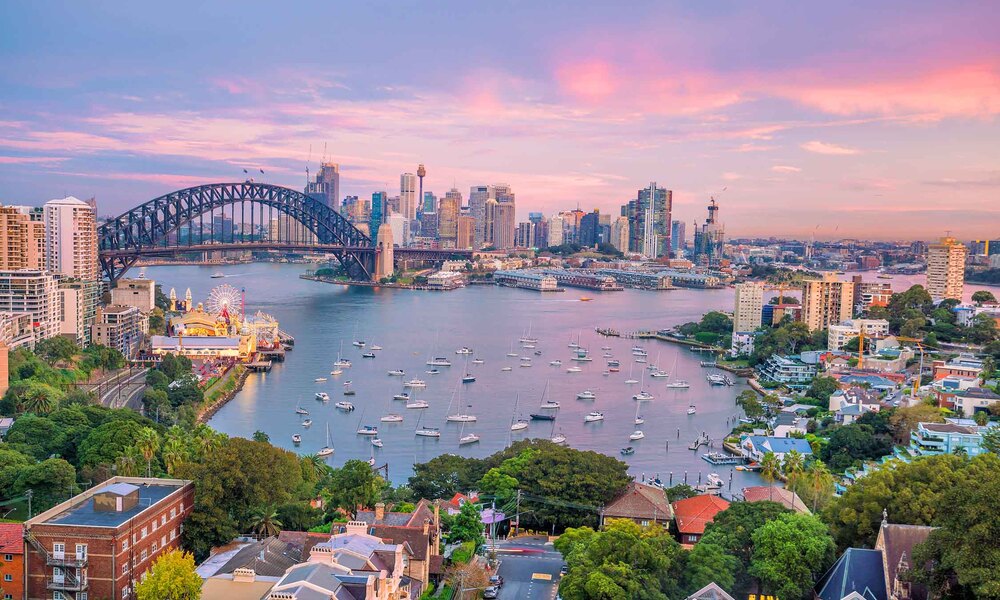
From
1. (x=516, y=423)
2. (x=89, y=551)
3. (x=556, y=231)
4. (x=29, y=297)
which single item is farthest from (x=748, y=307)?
(x=556, y=231)

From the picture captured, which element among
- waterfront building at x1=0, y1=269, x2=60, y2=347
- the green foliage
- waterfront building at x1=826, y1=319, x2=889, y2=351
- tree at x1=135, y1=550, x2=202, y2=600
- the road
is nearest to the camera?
tree at x1=135, y1=550, x2=202, y2=600

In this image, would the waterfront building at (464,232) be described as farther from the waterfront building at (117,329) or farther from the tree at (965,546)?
the tree at (965,546)

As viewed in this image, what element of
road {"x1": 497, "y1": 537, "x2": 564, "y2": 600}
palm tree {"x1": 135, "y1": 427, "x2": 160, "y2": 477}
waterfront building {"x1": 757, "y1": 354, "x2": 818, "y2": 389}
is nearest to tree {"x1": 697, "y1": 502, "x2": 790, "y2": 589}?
road {"x1": 497, "y1": 537, "x2": 564, "y2": 600}

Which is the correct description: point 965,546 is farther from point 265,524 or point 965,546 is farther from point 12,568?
point 12,568

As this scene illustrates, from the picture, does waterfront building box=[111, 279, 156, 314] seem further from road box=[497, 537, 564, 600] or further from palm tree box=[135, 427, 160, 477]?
road box=[497, 537, 564, 600]

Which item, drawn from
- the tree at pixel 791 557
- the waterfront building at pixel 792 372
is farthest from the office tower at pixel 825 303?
the tree at pixel 791 557
